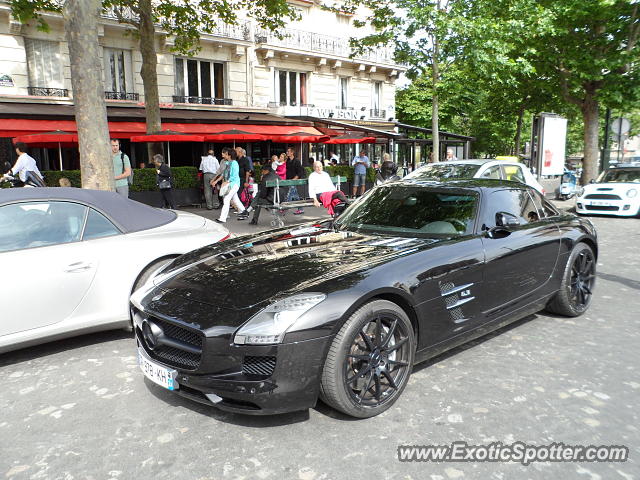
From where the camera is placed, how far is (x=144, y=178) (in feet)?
49.9

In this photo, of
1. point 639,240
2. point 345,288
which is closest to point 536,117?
point 639,240

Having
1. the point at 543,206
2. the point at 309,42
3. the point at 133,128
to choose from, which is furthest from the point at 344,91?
the point at 543,206

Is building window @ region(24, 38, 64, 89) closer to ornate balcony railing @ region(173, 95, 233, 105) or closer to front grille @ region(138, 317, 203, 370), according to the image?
ornate balcony railing @ region(173, 95, 233, 105)

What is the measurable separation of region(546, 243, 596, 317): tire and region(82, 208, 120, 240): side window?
4.13m

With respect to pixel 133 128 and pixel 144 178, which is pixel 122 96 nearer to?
pixel 133 128

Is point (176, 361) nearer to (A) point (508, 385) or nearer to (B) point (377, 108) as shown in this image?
(A) point (508, 385)

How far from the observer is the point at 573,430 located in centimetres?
307

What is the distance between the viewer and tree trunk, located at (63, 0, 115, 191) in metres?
7.50

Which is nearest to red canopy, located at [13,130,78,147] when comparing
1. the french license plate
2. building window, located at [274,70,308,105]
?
building window, located at [274,70,308,105]

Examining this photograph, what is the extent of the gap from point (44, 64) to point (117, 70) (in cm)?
281

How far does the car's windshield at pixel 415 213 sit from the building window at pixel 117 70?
19.4 meters

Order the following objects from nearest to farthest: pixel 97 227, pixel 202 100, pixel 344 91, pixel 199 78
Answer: pixel 97 227 < pixel 202 100 < pixel 199 78 < pixel 344 91

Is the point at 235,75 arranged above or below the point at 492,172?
above

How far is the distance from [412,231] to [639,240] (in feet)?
26.4
